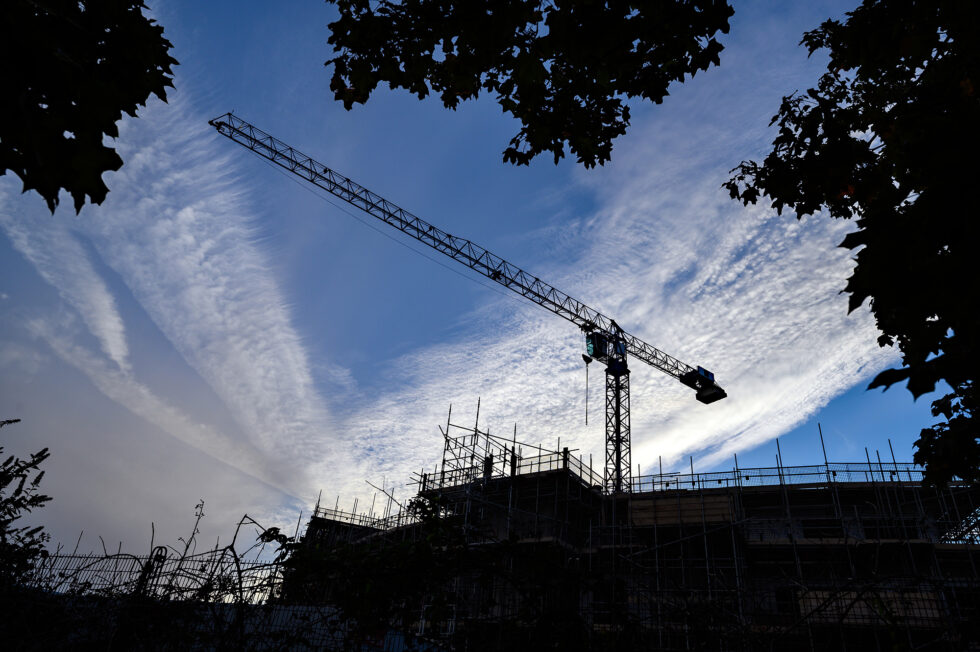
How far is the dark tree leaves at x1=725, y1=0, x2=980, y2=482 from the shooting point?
2.40 m

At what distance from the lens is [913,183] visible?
3.12 m

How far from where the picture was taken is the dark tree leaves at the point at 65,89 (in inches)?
102

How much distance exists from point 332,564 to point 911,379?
4711 millimetres

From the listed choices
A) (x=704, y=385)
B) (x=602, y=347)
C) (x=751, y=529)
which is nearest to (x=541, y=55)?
(x=751, y=529)

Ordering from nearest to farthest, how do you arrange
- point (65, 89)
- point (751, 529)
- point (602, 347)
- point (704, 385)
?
point (65, 89), point (751, 529), point (602, 347), point (704, 385)

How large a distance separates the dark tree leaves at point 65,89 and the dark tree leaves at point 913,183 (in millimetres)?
3988

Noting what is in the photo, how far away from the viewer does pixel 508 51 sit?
5910 millimetres

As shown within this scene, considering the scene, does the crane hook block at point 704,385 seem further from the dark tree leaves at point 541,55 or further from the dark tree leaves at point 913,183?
the dark tree leaves at point 541,55

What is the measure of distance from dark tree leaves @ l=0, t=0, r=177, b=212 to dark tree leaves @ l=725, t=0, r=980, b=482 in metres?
3.99

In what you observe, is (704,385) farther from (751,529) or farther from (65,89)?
(65,89)

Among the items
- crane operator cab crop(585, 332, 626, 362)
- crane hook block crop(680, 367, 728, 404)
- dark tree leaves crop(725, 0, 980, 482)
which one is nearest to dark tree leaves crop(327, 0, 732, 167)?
dark tree leaves crop(725, 0, 980, 482)

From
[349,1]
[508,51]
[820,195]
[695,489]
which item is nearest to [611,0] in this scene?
[508,51]

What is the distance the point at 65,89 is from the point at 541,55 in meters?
4.37

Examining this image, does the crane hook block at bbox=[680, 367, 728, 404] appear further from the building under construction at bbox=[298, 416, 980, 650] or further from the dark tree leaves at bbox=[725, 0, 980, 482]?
the dark tree leaves at bbox=[725, 0, 980, 482]
